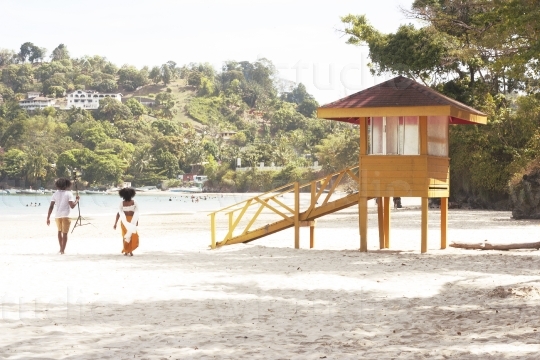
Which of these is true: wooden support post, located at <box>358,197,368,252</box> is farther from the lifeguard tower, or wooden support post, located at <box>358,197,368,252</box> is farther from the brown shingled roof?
the brown shingled roof

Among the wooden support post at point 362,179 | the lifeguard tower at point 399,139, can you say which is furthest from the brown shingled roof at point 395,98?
the wooden support post at point 362,179

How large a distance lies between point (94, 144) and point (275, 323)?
467 feet

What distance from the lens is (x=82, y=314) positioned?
978cm

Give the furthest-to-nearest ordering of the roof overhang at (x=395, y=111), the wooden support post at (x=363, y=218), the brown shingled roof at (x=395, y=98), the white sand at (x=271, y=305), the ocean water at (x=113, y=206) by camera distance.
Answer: the ocean water at (x=113, y=206) → the wooden support post at (x=363, y=218) → the brown shingled roof at (x=395, y=98) → the roof overhang at (x=395, y=111) → the white sand at (x=271, y=305)

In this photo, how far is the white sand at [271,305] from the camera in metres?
7.95

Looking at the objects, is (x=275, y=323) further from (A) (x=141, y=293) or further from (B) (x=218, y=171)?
(B) (x=218, y=171)

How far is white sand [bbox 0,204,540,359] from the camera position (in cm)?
795

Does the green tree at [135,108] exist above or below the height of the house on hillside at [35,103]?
below

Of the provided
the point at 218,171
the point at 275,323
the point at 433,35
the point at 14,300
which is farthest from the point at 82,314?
the point at 218,171

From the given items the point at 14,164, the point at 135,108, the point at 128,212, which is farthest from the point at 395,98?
the point at 135,108

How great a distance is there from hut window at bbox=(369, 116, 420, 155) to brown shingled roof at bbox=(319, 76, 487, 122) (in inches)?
19.1

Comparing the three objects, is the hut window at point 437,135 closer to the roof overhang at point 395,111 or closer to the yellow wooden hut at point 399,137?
the yellow wooden hut at point 399,137

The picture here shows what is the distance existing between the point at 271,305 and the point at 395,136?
323 inches

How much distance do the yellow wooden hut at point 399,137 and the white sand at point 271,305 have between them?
142 centimetres
